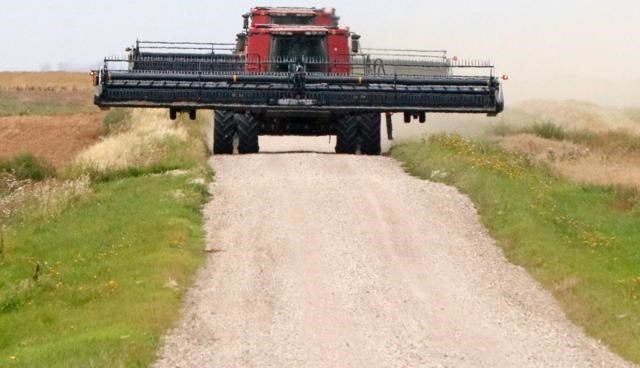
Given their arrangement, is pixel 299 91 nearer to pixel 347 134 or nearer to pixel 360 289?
pixel 347 134

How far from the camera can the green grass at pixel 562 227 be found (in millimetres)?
15719

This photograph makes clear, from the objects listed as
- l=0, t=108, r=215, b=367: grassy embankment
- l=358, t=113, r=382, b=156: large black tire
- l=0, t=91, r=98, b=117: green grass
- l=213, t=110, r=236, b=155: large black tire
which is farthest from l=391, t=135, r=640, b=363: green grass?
l=0, t=91, r=98, b=117: green grass

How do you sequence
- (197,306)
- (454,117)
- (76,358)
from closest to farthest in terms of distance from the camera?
(76,358), (197,306), (454,117)

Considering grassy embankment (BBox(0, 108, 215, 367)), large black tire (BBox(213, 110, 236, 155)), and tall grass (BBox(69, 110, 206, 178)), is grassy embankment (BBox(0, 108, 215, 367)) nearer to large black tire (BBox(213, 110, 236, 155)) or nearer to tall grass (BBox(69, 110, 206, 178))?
tall grass (BBox(69, 110, 206, 178))

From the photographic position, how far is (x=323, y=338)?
13953 mm

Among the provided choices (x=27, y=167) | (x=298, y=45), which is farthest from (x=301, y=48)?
(x=27, y=167)

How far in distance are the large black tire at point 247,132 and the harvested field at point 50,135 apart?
315 inches

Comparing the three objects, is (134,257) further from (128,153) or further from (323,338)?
(128,153)

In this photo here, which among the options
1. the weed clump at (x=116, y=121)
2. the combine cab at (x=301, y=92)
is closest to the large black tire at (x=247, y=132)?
the combine cab at (x=301, y=92)

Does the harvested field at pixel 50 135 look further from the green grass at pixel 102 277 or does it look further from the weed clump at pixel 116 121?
the green grass at pixel 102 277

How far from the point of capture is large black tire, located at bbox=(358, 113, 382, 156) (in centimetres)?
3072

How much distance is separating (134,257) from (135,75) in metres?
11.2

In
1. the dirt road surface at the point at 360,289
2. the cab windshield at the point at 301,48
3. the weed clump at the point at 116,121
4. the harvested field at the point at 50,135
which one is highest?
the cab windshield at the point at 301,48

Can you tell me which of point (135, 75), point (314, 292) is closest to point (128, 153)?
point (135, 75)
